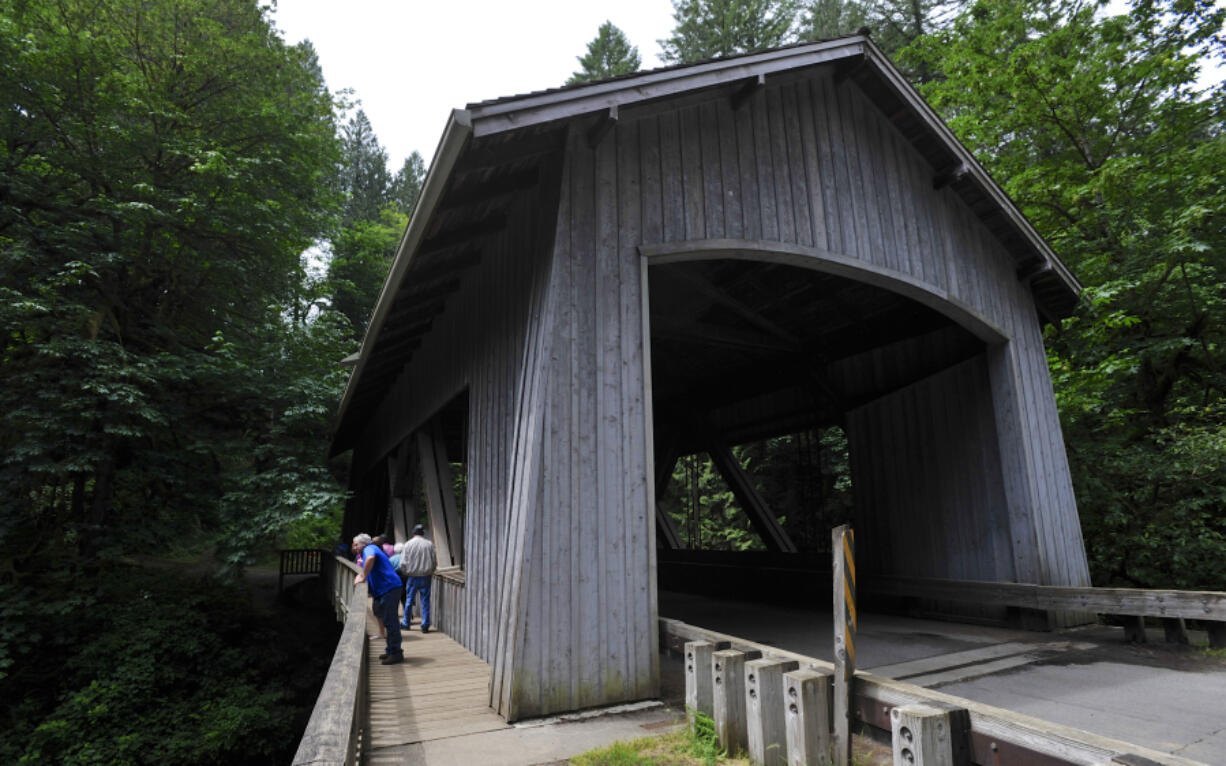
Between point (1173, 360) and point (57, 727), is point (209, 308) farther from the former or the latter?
point (1173, 360)

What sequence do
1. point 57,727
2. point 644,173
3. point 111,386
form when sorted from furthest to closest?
point 111,386 → point 57,727 → point 644,173

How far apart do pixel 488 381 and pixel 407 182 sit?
37.8 meters

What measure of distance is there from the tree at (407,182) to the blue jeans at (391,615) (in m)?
34.8

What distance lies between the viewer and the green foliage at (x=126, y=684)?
30.5ft

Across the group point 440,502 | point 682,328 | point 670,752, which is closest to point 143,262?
point 440,502

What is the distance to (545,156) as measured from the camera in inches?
218

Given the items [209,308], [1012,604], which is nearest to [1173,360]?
[1012,604]

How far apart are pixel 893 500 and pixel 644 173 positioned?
21.1 ft

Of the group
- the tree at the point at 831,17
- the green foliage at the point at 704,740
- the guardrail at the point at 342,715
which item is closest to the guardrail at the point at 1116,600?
the green foliage at the point at 704,740

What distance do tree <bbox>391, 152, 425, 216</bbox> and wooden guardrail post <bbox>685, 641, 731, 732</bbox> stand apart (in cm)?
3774

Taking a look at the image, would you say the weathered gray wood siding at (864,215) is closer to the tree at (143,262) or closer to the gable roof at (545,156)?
the gable roof at (545,156)

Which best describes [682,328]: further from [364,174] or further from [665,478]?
[364,174]

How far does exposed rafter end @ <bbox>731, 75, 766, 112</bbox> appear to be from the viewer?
5.89m

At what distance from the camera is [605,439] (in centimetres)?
489
